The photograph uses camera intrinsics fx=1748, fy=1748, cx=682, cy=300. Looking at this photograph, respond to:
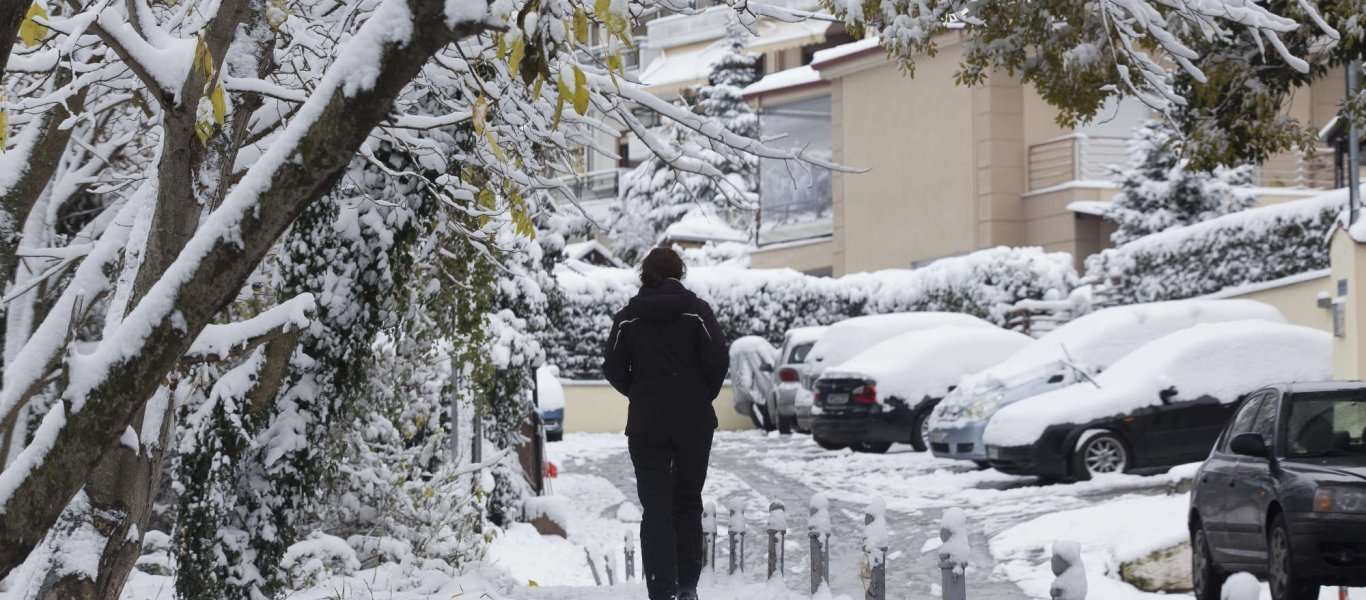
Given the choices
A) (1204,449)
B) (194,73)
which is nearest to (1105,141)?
(1204,449)

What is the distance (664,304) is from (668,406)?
0.51 metres

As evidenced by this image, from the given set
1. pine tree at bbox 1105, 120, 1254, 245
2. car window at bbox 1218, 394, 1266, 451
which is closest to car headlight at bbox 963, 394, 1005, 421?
car window at bbox 1218, 394, 1266, 451

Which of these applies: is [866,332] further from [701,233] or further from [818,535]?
[701,233]

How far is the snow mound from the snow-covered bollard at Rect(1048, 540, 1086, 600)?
16.7 meters

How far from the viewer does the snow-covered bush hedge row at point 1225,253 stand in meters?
23.9

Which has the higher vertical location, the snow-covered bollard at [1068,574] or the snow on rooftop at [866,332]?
the snow on rooftop at [866,332]

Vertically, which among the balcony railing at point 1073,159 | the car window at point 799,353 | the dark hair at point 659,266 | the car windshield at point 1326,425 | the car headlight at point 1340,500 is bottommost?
the car headlight at point 1340,500

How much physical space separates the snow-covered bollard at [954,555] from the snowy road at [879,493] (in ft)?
11.9

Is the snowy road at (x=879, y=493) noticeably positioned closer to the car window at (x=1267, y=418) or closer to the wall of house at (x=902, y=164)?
the car window at (x=1267, y=418)

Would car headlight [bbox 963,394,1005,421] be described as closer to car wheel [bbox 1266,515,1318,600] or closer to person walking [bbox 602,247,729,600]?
car wheel [bbox 1266,515,1318,600]

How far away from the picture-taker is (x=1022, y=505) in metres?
16.6

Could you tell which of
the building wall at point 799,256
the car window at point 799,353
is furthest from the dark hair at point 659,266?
the building wall at point 799,256

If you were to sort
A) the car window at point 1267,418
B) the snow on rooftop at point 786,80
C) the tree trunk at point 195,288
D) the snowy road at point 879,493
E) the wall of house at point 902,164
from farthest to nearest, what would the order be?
the snow on rooftop at point 786,80
the wall of house at point 902,164
the snowy road at point 879,493
the car window at point 1267,418
the tree trunk at point 195,288

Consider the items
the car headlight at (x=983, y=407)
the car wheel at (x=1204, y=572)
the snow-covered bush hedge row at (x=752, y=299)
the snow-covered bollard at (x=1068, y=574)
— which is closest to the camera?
the snow-covered bollard at (x=1068, y=574)
